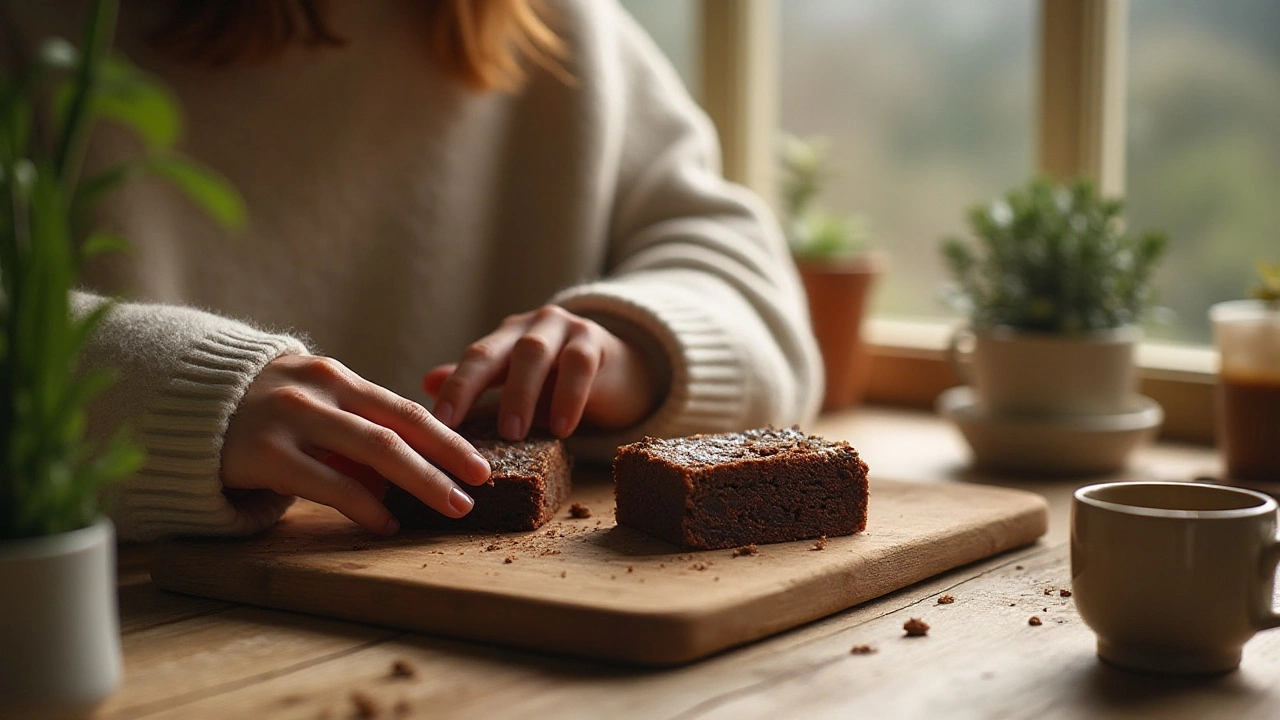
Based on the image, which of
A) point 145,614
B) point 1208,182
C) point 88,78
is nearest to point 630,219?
point 1208,182

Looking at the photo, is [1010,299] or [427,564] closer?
[427,564]

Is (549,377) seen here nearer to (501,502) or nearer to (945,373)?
(501,502)

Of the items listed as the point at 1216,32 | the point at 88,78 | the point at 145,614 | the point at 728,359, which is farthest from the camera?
the point at 1216,32

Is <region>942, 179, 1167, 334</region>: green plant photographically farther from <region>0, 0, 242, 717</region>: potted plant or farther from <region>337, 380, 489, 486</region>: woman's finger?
<region>0, 0, 242, 717</region>: potted plant

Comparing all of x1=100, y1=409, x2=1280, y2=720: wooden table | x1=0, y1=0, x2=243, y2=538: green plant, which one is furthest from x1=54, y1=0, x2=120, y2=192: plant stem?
x1=100, y1=409, x2=1280, y2=720: wooden table

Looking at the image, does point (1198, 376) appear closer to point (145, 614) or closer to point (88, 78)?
point (145, 614)
